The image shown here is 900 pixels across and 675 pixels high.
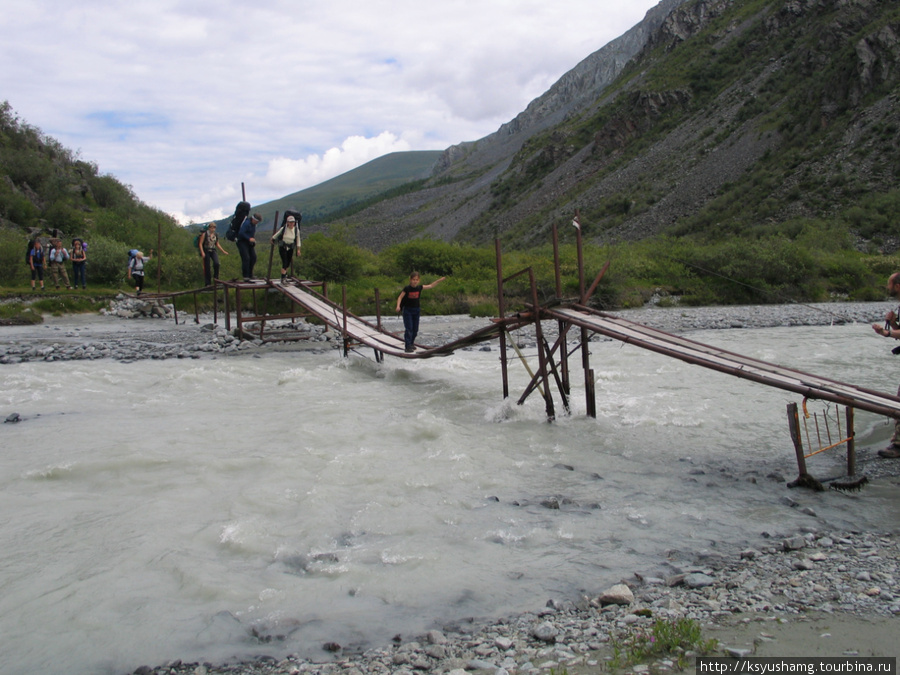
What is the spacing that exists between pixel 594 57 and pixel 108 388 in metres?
184

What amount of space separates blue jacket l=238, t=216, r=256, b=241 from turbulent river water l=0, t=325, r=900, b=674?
522 centimetres

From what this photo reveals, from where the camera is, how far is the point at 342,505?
6633 mm

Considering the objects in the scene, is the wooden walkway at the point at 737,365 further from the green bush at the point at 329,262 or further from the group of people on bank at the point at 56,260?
the green bush at the point at 329,262

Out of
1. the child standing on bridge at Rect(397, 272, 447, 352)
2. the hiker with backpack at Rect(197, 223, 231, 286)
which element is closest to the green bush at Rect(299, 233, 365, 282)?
the hiker with backpack at Rect(197, 223, 231, 286)

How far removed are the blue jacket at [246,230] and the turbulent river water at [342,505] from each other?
5.22 m

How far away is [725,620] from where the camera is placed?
13.7 feet

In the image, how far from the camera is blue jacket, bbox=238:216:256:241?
16297 millimetres

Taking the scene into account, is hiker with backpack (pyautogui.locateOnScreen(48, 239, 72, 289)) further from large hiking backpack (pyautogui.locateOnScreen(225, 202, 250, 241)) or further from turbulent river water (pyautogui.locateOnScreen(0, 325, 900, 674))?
turbulent river water (pyautogui.locateOnScreen(0, 325, 900, 674))

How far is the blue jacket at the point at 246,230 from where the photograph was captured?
16.3m

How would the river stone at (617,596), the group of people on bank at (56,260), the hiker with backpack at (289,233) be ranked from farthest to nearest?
the group of people on bank at (56,260) < the hiker with backpack at (289,233) < the river stone at (617,596)

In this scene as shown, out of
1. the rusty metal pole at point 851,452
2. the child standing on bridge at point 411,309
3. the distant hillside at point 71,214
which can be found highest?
the distant hillside at point 71,214

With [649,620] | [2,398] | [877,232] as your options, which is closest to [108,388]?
[2,398]

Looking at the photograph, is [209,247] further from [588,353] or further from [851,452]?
[851,452]

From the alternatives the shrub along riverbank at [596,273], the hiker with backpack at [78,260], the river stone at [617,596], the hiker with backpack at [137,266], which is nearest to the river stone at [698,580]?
the river stone at [617,596]
